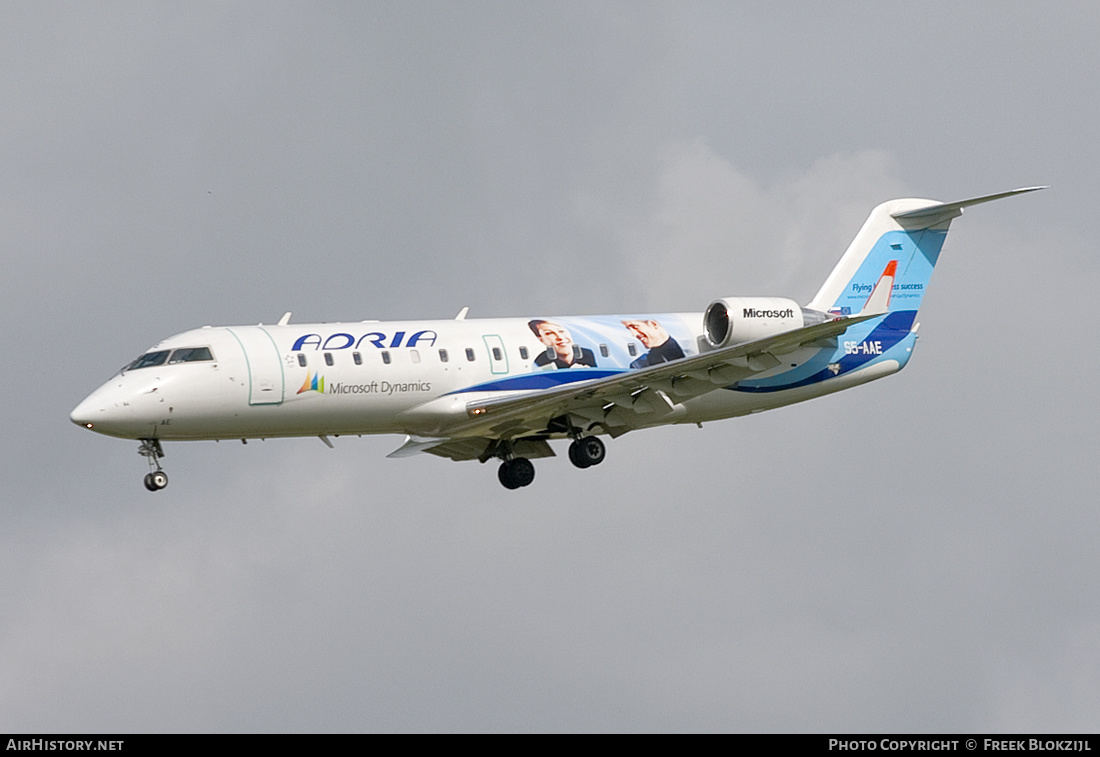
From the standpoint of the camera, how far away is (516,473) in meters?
47.2

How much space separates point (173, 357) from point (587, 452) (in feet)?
30.7

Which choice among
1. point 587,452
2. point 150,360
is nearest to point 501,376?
point 587,452

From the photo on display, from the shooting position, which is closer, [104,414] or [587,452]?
[104,414]

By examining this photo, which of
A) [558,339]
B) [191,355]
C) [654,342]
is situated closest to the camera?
[191,355]

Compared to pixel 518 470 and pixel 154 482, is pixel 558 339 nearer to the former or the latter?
pixel 518 470

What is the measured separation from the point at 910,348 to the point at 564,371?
942cm

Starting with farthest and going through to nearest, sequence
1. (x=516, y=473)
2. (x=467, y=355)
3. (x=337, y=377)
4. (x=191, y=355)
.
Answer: (x=516, y=473) → (x=467, y=355) → (x=337, y=377) → (x=191, y=355)

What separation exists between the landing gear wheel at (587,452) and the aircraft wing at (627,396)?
41cm

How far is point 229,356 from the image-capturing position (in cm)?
4303

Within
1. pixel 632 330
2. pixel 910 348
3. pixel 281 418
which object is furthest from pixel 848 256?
pixel 281 418
